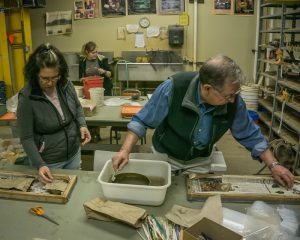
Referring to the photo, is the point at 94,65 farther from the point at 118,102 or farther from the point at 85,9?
the point at 85,9

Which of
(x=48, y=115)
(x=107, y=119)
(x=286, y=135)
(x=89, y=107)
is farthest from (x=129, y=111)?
(x=286, y=135)

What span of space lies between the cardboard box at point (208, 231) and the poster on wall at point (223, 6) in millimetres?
5038

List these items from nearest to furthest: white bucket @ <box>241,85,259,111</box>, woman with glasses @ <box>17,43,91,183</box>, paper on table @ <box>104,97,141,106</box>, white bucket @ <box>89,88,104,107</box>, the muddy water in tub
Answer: the muddy water in tub → woman with glasses @ <box>17,43,91,183</box> → white bucket @ <box>89,88,104,107</box> → paper on table @ <box>104,97,141,106</box> → white bucket @ <box>241,85,259,111</box>

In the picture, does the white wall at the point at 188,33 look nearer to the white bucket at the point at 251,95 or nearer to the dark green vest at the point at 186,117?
the white bucket at the point at 251,95

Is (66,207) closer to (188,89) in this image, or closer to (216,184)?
(216,184)

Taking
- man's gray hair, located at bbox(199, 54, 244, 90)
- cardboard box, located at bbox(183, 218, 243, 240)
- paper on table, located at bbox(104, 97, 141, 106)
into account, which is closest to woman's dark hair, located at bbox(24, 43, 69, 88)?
man's gray hair, located at bbox(199, 54, 244, 90)

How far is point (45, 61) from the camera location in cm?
164

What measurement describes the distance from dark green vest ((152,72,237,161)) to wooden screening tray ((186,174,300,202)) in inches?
7.9

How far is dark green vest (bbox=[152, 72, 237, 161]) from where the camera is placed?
1.52 m

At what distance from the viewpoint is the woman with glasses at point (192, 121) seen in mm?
1469

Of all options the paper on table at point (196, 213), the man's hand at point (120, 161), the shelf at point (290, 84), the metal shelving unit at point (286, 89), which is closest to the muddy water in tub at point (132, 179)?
the man's hand at point (120, 161)

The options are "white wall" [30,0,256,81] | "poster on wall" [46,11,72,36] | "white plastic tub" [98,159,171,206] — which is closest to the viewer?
"white plastic tub" [98,159,171,206]

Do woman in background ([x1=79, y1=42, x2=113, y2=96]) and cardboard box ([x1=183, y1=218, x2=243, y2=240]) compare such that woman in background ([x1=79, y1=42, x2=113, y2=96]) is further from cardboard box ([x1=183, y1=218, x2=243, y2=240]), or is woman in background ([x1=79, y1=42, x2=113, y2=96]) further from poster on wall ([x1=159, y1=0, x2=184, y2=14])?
cardboard box ([x1=183, y1=218, x2=243, y2=240])

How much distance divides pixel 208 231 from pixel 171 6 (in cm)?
501
